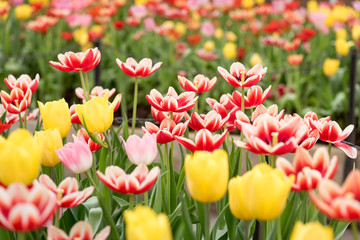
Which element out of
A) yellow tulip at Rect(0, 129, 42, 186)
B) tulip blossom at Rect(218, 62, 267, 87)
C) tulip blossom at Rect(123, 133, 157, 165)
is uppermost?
yellow tulip at Rect(0, 129, 42, 186)

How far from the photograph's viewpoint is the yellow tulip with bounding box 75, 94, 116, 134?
95cm

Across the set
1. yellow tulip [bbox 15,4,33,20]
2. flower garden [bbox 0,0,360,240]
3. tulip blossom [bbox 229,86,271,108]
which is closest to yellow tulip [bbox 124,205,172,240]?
flower garden [bbox 0,0,360,240]

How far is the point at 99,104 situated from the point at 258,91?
328 millimetres

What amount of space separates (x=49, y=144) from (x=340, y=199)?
48 centimetres

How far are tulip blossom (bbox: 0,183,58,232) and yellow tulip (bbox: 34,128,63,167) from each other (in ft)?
0.78

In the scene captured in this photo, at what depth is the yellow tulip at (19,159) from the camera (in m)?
0.67

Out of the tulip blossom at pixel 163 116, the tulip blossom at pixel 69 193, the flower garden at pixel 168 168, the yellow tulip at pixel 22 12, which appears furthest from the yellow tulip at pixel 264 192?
the yellow tulip at pixel 22 12

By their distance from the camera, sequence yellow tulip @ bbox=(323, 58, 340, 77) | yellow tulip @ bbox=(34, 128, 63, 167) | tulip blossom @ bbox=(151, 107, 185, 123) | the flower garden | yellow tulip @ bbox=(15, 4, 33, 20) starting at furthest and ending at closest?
yellow tulip @ bbox=(15, 4, 33, 20)
yellow tulip @ bbox=(323, 58, 340, 77)
tulip blossom @ bbox=(151, 107, 185, 123)
yellow tulip @ bbox=(34, 128, 63, 167)
the flower garden

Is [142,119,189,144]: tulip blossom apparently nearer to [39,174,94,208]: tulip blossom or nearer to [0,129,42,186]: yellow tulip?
[39,174,94,208]: tulip blossom

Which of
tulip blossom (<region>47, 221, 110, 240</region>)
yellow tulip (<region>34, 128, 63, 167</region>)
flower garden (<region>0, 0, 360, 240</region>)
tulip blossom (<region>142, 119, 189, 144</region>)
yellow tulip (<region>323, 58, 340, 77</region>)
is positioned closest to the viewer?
flower garden (<region>0, 0, 360, 240</region>)

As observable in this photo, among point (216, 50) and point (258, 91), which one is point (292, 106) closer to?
point (216, 50)

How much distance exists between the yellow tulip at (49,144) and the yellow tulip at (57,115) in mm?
73

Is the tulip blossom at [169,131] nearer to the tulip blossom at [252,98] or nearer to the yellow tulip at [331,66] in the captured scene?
the tulip blossom at [252,98]

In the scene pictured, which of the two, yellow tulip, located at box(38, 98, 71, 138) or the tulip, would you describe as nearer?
the tulip
